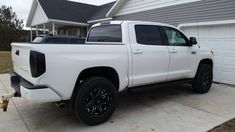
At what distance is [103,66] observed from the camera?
4.46 m

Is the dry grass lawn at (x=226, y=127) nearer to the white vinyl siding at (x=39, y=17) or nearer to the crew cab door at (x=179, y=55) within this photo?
the crew cab door at (x=179, y=55)

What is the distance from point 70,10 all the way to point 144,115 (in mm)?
17332

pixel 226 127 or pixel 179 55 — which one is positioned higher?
pixel 179 55

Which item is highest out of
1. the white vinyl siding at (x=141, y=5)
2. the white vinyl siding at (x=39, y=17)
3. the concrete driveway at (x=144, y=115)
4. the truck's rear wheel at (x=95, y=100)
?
the white vinyl siding at (x=39, y=17)

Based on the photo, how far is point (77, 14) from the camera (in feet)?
66.6

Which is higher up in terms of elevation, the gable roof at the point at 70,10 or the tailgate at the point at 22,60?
the gable roof at the point at 70,10

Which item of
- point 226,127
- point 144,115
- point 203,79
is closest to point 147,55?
point 144,115

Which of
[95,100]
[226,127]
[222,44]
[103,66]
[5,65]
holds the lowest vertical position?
[226,127]

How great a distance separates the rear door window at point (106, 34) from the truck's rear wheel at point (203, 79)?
9.22 feet

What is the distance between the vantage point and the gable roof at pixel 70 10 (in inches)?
740

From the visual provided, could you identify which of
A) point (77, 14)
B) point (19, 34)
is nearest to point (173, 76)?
point (77, 14)

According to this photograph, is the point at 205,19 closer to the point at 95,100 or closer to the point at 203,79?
the point at 203,79

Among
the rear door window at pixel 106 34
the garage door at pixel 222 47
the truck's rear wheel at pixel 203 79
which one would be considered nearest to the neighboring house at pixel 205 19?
the garage door at pixel 222 47

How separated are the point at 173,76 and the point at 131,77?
147 centimetres
